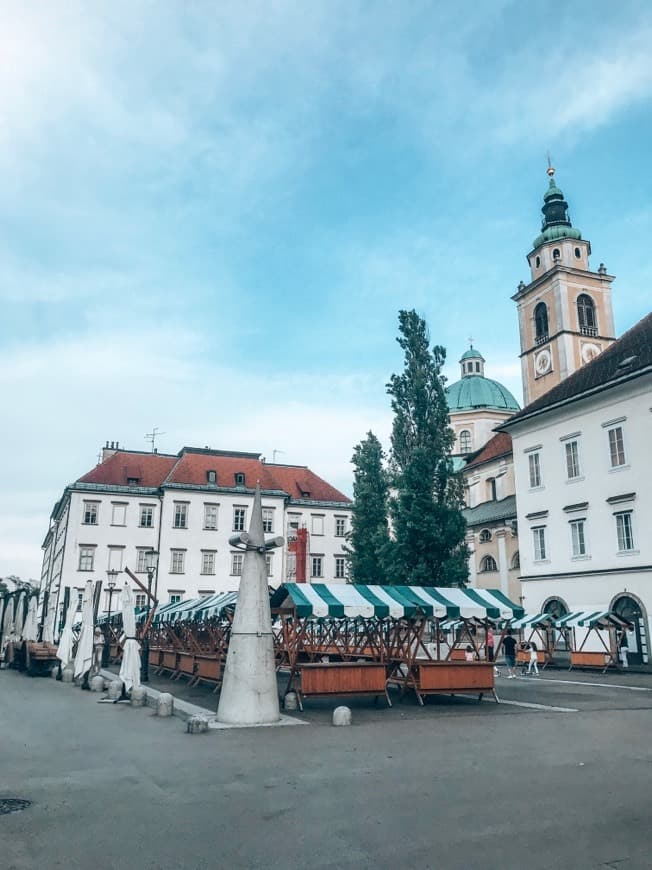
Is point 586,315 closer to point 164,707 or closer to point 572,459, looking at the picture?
point 572,459

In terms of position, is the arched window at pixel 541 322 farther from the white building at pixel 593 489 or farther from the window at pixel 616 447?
the window at pixel 616 447

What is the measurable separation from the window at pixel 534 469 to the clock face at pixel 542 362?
20.3 meters

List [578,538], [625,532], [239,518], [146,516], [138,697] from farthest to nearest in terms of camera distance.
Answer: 1. [239,518]
2. [146,516]
3. [578,538]
4. [625,532]
5. [138,697]

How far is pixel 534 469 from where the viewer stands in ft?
127

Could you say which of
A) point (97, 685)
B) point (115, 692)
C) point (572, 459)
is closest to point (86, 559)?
point (97, 685)

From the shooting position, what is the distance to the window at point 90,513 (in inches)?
2128

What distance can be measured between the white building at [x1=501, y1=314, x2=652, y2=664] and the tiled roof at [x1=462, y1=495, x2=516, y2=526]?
1081 cm

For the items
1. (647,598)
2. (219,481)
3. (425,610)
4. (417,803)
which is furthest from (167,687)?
(219,481)

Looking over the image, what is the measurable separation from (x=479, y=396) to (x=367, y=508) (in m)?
33.2

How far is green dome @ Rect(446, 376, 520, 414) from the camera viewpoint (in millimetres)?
75669

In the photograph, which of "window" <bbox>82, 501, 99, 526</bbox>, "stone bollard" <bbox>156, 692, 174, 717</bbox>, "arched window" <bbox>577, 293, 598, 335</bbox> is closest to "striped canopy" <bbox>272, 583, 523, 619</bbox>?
"stone bollard" <bbox>156, 692, 174, 717</bbox>

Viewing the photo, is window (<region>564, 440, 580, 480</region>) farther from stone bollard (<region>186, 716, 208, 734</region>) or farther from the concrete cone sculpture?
stone bollard (<region>186, 716, 208, 734</region>)

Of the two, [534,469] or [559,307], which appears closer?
[534,469]

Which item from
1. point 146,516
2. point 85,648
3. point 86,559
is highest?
point 146,516
